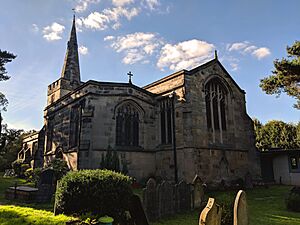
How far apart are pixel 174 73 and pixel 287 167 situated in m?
15.1

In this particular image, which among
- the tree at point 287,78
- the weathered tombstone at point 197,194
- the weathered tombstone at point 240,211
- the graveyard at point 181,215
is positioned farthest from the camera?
the tree at point 287,78

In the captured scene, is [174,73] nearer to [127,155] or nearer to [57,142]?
[127,155]

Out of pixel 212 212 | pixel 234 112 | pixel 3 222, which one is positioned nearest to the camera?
pixel 212 212

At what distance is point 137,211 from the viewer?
27.1 ft

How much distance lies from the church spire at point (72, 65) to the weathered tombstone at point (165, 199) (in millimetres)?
25457

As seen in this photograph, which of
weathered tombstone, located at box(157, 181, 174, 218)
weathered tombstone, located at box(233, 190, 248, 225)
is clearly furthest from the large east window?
weathered tombstone, located at box(233, 190, 248, 225)

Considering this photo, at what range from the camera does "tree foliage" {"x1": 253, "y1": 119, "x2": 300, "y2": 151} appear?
124 ft

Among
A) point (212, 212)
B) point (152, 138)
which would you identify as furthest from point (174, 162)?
point (212, 212)

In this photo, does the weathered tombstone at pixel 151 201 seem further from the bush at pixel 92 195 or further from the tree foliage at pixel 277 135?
the tree foliage at pixel 277 135

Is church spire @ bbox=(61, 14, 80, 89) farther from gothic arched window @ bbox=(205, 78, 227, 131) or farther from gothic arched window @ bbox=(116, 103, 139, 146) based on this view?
gothic arched window @ bbox=(205, 78, 227, 131)

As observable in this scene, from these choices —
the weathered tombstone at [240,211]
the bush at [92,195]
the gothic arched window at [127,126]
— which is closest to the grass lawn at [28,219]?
the bush at [92,195]

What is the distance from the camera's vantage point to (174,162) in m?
18.2

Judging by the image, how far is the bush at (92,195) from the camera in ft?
25.0

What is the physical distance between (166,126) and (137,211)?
11.8m
